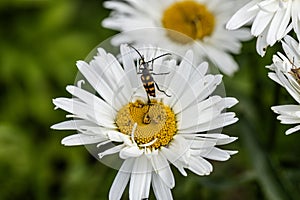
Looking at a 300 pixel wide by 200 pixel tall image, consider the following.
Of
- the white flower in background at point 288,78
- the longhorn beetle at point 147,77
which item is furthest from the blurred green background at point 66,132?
the longhorn beetle at point 147,77

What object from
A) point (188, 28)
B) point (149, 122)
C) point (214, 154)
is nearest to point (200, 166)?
point (214, 154)

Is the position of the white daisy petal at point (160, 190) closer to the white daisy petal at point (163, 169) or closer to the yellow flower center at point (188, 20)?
the white daisy petal at point (163, 169)

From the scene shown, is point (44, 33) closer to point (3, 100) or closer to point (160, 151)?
point (3, 100)

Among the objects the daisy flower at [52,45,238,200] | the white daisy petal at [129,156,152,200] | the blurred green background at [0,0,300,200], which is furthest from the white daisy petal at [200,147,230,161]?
the blurred green background at [0,0,300,200]

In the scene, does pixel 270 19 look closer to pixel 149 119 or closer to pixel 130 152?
pixel 149 119

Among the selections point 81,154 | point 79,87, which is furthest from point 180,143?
point 81,154
